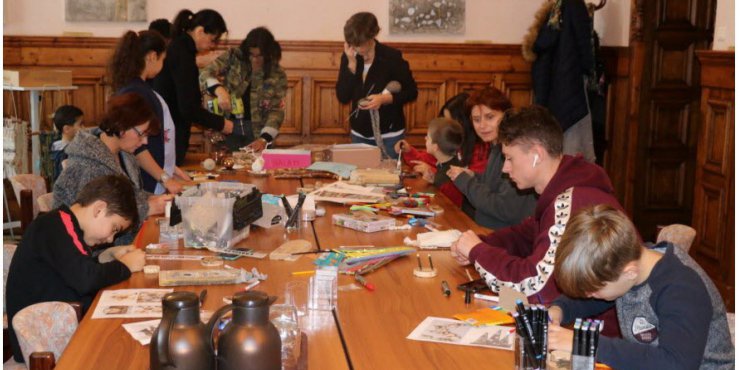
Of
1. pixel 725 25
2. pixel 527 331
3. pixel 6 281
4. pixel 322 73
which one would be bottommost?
pixel 6 281

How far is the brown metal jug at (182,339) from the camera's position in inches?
77.5

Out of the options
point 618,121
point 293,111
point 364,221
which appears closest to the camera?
point 364,221

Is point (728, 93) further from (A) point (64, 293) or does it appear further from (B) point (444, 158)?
(A) point (64, 293)

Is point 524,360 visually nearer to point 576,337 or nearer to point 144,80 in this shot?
point 576,337

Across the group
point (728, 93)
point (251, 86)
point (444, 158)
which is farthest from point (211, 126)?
point (728, 93)

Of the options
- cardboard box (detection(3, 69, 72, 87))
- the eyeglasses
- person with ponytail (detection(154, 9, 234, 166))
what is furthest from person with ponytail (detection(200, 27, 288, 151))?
the eyeglasses

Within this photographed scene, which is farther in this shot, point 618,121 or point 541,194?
point 618,121

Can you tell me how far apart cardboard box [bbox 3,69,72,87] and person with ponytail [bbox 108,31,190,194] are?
234 cm

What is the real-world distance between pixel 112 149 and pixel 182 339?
2442 mm

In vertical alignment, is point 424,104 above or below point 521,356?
above

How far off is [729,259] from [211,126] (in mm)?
3276

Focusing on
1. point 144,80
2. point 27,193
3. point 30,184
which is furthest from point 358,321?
point 30,184

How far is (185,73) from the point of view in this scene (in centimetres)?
Result: 569

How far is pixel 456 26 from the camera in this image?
831 centimetres
